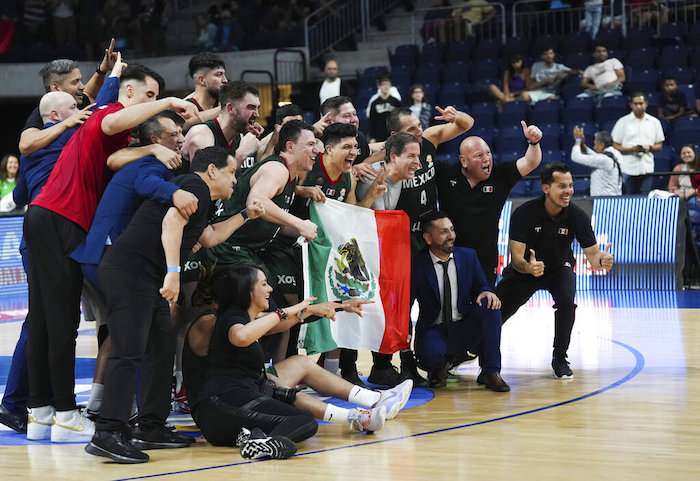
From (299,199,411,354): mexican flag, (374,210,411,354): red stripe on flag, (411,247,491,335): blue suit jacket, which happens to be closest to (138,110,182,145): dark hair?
(299,199,411,354): mexican flag

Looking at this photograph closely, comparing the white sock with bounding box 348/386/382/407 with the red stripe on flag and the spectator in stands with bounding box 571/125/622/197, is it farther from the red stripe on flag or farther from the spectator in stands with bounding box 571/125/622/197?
the spectator in stands with bounding box 571/125/622/197

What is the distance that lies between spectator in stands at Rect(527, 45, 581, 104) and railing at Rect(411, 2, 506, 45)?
2.11m

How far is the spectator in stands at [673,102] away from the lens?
14.8 m

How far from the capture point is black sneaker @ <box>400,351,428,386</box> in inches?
290

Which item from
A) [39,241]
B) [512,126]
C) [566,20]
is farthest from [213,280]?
[566,20]

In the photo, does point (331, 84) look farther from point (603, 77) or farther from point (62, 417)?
point (62, 417)

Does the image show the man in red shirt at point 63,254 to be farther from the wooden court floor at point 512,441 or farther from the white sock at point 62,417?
the wooden court floor at point 512,441

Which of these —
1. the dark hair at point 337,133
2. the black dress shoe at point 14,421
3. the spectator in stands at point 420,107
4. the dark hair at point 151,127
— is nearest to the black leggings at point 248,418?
the black dress shoe at point 14,421

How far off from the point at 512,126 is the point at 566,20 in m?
3.87

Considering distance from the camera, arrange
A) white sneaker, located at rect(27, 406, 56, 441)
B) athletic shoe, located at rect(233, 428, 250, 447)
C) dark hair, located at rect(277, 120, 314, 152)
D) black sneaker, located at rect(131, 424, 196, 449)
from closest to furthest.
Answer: athletic shoe, located at rect(233, 428, 250, 447)
black sneaker, located at rect(131, 424, 196, 449)
white sneaker, located at rect(27, 406, 56, 441)
dark hair, located at rect(277, 120, 314, 152)

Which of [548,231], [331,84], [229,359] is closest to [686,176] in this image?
[331,84]

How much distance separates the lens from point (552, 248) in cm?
762

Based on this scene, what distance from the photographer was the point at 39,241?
5523mm

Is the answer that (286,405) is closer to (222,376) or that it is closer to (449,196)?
(222,376)
